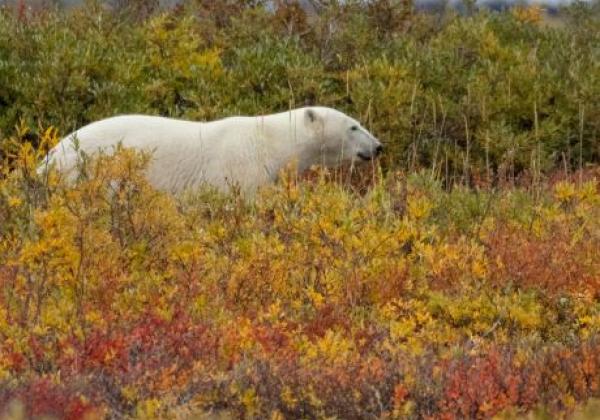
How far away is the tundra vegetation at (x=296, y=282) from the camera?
4.98 m

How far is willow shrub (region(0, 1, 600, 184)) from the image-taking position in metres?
12.8

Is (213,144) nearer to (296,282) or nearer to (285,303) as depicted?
(296,282)

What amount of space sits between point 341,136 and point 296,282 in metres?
4.77

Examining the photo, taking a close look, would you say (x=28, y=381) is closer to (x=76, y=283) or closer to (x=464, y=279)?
(x=76, y=283)

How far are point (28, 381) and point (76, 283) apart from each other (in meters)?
1.38

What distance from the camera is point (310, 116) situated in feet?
37.8

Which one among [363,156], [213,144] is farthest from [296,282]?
[363,156]

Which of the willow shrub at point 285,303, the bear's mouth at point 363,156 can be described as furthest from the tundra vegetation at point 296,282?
the bear's mouth at point 363,156

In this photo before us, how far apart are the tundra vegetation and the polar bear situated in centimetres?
69

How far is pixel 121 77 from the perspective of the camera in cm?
1327

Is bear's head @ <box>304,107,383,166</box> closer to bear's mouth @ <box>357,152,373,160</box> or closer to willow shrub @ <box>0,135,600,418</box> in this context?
bear's mouth @ <box>357,152,373,160</box>

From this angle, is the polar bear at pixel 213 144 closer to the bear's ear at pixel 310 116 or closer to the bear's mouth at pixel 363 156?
the bear's ear at pixel 310 116

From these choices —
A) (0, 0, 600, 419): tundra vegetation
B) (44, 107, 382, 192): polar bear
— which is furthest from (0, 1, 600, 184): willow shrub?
(44, 107, 382, 192): polar bear

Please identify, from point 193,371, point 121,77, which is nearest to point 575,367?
point 193,371
